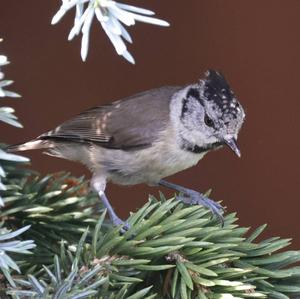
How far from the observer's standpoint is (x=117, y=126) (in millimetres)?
1347

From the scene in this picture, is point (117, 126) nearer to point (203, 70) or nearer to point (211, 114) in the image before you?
point (211, 114)

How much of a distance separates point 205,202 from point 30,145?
50 centimetres

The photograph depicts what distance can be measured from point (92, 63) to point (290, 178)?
54cm

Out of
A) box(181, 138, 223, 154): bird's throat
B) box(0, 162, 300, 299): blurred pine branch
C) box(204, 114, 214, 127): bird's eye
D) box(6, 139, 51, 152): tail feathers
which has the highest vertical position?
box(0, 162, 300, 299): blurred pine branch

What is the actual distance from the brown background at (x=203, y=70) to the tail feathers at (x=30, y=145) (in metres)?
0.25

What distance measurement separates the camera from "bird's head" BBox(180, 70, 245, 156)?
3.98 ft

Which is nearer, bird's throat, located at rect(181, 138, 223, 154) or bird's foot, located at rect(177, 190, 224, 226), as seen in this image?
bird's foot, located at rect(177, 190, 224, 226)

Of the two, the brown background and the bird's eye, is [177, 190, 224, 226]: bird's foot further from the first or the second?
the brown background

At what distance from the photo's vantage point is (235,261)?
0.64 metres

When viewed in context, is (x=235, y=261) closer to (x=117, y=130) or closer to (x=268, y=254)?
(x=268, y=254)

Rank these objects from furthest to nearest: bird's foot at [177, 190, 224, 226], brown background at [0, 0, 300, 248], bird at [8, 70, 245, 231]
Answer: brown background at [0, 0, 300, 248] < bird at [8, 70, 245, 231] < bird's foot at [177, 190, 224, 226]

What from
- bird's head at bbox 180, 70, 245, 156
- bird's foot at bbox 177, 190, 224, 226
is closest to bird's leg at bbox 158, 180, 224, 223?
bird's foot at bbox 177, 190, 224, 226

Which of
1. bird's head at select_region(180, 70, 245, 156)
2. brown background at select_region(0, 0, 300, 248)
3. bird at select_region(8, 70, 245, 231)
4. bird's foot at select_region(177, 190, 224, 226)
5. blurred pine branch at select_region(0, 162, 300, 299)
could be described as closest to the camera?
blurred pine branch at select_region(0, 162, 300, 299)

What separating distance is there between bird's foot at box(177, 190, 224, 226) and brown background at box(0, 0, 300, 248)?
0.47 m
